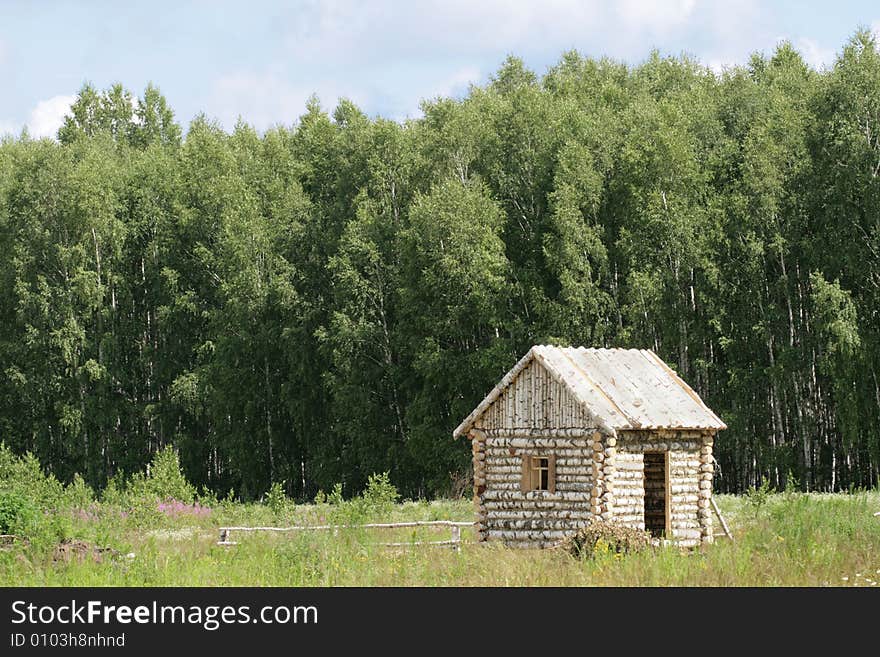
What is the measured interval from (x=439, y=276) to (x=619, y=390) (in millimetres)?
17908

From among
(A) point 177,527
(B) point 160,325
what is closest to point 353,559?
(A) point 177,527

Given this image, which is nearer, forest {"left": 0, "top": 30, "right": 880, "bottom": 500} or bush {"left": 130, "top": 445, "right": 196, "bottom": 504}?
bush {"left": 130, "top": 445, "right": 196, "bottom": 504}

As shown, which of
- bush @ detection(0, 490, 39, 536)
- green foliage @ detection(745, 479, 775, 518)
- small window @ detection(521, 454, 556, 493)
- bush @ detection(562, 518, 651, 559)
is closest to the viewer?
bush @ detection(0, 490, 39, 536)

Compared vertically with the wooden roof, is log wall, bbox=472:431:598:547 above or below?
below

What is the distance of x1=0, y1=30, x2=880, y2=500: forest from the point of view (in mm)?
37406

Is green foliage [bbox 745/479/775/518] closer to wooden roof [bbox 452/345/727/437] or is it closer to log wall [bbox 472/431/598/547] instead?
wooden roof [bbox 452/345/727/437]

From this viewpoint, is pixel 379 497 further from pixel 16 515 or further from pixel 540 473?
pixel 16 515

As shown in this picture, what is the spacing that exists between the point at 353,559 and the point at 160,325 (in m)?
34.2

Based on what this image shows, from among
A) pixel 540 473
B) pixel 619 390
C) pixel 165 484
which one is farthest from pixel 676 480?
pixel 165 484

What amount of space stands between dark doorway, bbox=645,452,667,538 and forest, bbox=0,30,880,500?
4584 mm

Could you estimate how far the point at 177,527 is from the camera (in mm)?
28703

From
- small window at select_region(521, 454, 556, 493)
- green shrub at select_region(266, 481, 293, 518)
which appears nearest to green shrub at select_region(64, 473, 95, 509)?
green shrub at select_region(266, 481, 293, 518)

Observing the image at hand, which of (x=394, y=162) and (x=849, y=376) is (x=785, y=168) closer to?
(x=849, y=376)

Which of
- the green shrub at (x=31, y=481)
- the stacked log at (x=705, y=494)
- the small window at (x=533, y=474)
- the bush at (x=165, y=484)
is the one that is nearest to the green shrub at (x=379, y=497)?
the bush at (x=165, y=484)
